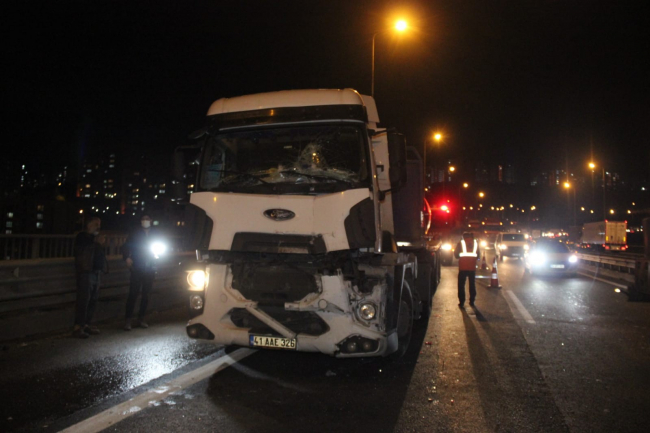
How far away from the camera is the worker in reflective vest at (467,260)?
39.3 ft

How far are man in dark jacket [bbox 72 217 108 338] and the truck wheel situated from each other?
14.5 ft

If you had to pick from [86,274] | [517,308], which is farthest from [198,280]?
[517,308]

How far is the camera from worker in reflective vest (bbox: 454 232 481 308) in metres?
12.0

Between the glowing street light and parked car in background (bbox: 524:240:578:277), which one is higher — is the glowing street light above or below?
above

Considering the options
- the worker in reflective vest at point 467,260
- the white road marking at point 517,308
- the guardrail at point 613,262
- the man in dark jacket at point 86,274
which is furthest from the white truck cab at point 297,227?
the guardrail at point 613,262

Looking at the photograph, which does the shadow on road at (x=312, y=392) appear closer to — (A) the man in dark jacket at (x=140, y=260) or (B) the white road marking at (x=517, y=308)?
(A) the man in dark jacket at (x=140, y=260)

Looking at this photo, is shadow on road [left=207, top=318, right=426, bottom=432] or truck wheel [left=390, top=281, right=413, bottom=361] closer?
shadow on road [left=207, top=318, right=426, bottom=432]

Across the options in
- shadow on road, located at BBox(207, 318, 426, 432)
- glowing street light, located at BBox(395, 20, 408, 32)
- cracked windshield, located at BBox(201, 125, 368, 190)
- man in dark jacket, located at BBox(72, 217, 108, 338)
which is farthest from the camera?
glowing street light, located at BBox(395, 20, 408, 32)

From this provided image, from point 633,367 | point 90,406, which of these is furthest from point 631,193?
point 90,406

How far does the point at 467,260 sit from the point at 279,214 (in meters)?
7.52

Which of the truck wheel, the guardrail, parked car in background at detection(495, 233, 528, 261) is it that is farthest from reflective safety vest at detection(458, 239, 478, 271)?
parked car in background at detection(495, 233, 528, 261)

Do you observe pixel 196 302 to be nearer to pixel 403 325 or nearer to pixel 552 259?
pixel 403 325

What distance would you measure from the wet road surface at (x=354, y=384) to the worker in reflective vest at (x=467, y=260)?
9.84 ft

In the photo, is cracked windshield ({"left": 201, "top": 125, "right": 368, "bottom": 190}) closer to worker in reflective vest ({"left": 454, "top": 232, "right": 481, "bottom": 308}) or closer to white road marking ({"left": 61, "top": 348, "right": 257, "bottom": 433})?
white road marking ({"left": 61, "top": 348, "right": 257, "bottom": 433})
